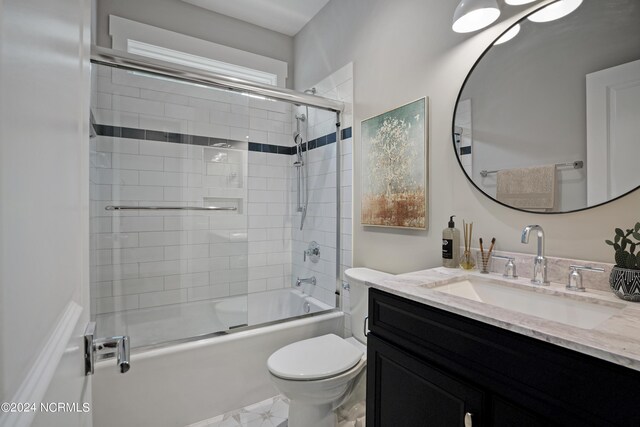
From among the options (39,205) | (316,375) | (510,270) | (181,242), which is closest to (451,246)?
(510,270)

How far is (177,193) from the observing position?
209cm

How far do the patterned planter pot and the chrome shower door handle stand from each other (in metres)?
1.30

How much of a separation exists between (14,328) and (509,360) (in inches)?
35.7

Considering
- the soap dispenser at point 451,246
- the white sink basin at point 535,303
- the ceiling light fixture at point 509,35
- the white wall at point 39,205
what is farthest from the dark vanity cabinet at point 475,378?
the ceiling light fixture at point 509,35

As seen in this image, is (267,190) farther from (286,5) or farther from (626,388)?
(626,388)

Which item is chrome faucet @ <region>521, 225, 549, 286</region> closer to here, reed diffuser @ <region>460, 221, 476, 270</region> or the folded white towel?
the folded white towel

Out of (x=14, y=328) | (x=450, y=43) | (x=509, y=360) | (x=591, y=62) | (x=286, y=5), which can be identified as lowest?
(x=509, y=360)

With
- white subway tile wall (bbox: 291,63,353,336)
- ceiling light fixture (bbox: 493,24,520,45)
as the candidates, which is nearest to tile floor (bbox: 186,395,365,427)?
white subway tile wall (bbox: 291,63,353,336)

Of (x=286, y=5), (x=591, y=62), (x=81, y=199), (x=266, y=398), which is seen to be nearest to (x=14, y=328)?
(x=81, y=199)

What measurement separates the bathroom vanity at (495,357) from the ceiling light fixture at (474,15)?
41.6 inches

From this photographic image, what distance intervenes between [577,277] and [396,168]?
3.22ft

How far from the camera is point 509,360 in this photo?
2.48 ft

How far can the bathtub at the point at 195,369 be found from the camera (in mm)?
1522

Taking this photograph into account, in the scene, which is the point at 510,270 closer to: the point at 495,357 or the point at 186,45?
the point at 495,357
